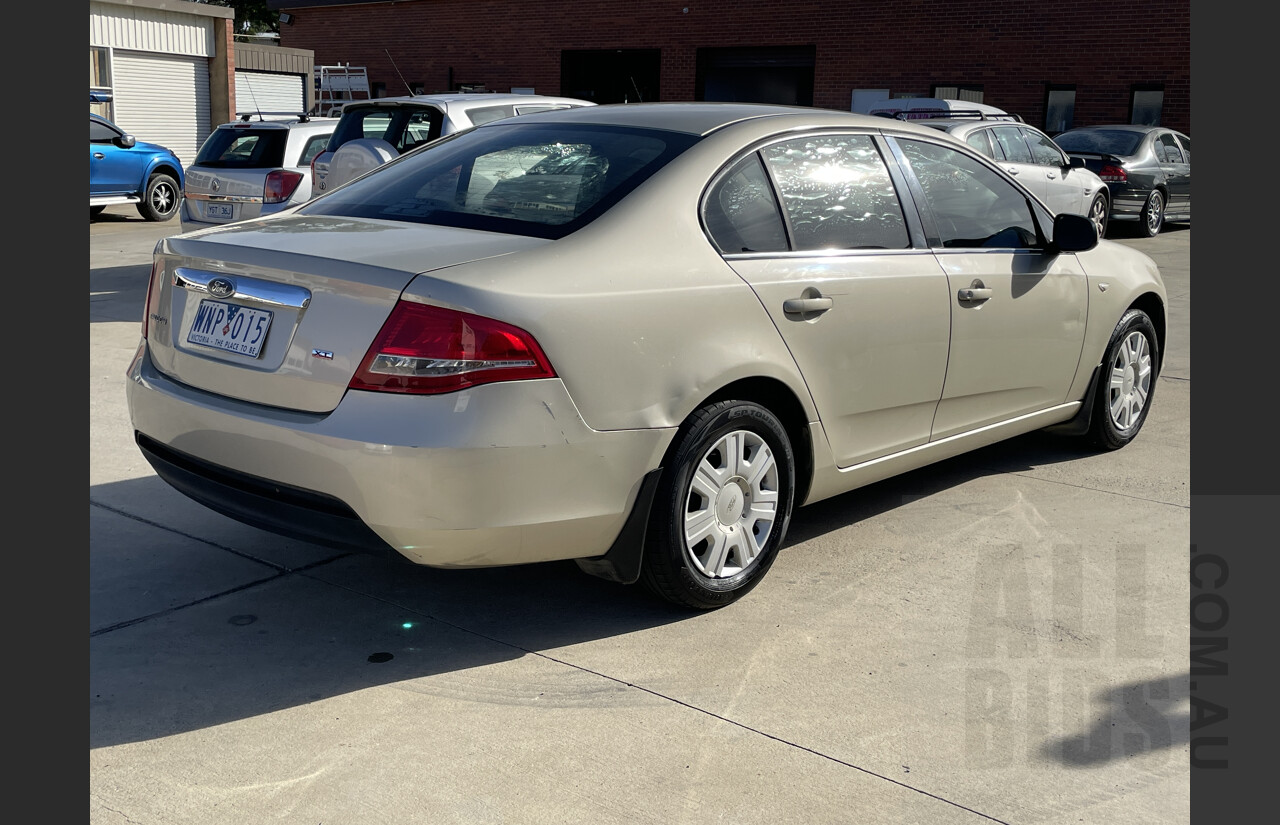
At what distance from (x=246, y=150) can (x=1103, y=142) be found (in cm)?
1310

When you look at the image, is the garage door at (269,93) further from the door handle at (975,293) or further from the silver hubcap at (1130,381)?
the door handle at (975,293)

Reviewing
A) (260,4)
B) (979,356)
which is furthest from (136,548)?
(260,4)

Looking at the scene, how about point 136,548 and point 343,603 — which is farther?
point 136,548

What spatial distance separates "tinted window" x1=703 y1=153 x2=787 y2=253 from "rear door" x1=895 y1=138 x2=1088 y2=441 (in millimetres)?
840

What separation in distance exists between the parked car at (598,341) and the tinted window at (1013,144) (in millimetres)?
9700

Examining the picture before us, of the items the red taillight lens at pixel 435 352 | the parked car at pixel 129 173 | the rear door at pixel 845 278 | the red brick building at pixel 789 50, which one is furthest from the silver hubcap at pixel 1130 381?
the red brick building at pixel 789 50

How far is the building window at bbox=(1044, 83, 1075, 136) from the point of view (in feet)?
83.6

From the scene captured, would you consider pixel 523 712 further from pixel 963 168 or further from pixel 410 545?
pixel 963 168

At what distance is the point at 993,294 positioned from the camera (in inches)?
196

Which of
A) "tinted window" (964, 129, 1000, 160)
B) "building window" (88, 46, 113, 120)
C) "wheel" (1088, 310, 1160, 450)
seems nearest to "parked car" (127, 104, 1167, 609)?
"wheel" (1088, 310, 1160, 450)

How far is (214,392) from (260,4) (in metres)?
62.6

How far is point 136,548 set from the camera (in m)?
4.51

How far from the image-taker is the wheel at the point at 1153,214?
18.3 metres

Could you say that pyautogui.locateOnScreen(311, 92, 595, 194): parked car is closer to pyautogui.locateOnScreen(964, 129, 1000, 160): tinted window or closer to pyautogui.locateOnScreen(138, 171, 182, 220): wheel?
pyautogui.locateOnScreen(964, 129, 1000, 160): tinted window
